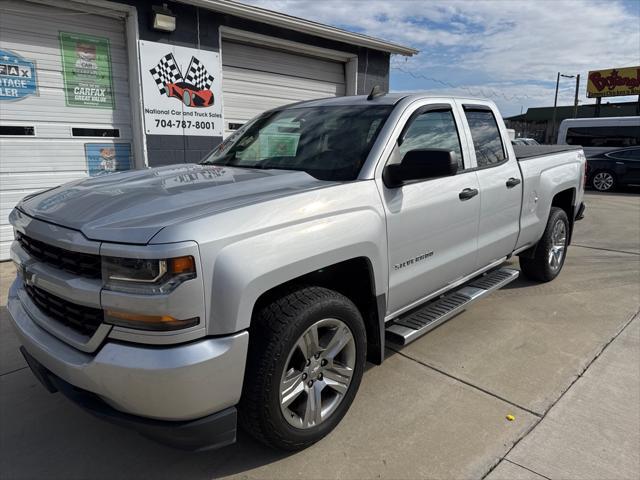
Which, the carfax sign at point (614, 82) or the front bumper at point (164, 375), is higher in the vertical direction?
the carfax sign at point (614, 82)

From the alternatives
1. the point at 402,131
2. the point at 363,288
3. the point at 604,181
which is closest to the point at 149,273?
the point at 363,288

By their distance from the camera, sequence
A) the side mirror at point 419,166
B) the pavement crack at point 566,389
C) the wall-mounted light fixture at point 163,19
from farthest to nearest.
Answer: the wall-mounted light fixture at point 163,19
the side mirror at point 419,166
the pavement crack at point 566,389

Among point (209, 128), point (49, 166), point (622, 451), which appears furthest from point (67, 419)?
point (209, 128)

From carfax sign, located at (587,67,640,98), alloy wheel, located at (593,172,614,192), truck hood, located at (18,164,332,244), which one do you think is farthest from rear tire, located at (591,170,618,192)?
carfax sign, located at (587,67,640,98)

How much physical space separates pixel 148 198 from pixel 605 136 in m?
17.7

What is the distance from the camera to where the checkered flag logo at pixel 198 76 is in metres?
7.52

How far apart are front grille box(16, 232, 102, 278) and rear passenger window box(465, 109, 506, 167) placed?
2888mm

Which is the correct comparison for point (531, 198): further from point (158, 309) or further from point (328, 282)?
point (158, 309)

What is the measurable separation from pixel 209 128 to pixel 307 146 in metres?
5.17

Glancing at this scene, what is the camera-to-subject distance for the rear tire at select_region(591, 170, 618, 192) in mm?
15391

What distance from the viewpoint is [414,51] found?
10.8 m

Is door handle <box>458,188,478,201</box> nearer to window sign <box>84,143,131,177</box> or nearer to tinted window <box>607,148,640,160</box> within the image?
window sign <box>84,143,131,177</box>

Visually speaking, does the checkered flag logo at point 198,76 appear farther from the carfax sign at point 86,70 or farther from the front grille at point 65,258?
the front grille at point 65,258

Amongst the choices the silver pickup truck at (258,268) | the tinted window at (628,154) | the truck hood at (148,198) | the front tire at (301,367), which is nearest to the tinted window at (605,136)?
the tinted window at (628,154)
